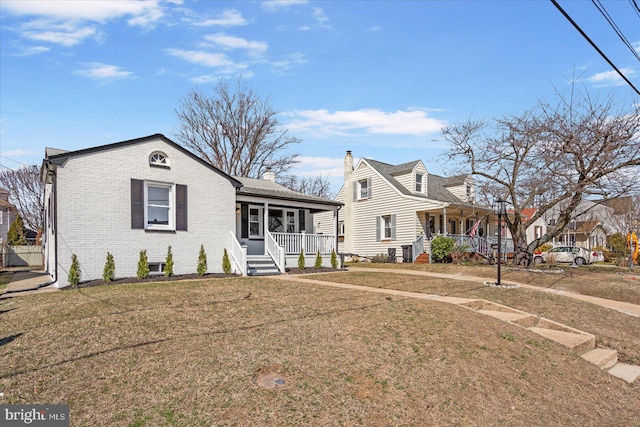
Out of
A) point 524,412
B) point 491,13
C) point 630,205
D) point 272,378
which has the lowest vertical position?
point 524,412

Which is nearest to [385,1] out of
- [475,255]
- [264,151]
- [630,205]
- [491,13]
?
[491,13]

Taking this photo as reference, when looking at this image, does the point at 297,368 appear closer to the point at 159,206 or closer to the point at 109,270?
the point at 109,270

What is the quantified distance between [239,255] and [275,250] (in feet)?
5.87

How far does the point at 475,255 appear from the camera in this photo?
22.0m

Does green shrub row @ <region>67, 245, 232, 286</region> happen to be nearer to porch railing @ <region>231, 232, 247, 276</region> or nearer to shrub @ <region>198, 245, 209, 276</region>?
shrub @ <region>198, 245, 209, 276</region>

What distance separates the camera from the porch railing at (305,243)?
54.3 ft

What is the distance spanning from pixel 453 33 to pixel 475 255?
47.5 ft

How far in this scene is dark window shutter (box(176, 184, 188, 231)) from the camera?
539 inches

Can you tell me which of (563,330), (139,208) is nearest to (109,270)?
(139,208)

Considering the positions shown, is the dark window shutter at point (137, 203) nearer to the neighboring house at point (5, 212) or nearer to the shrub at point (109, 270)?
the shrub at point (109, 270)

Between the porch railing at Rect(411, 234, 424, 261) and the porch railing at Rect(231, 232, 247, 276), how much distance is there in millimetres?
11654

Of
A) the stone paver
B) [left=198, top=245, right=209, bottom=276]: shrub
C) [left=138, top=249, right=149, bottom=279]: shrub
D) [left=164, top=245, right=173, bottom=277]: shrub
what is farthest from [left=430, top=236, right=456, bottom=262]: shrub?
the stone paver

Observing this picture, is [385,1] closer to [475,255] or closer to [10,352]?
[10,352]

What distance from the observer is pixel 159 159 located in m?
13.5
